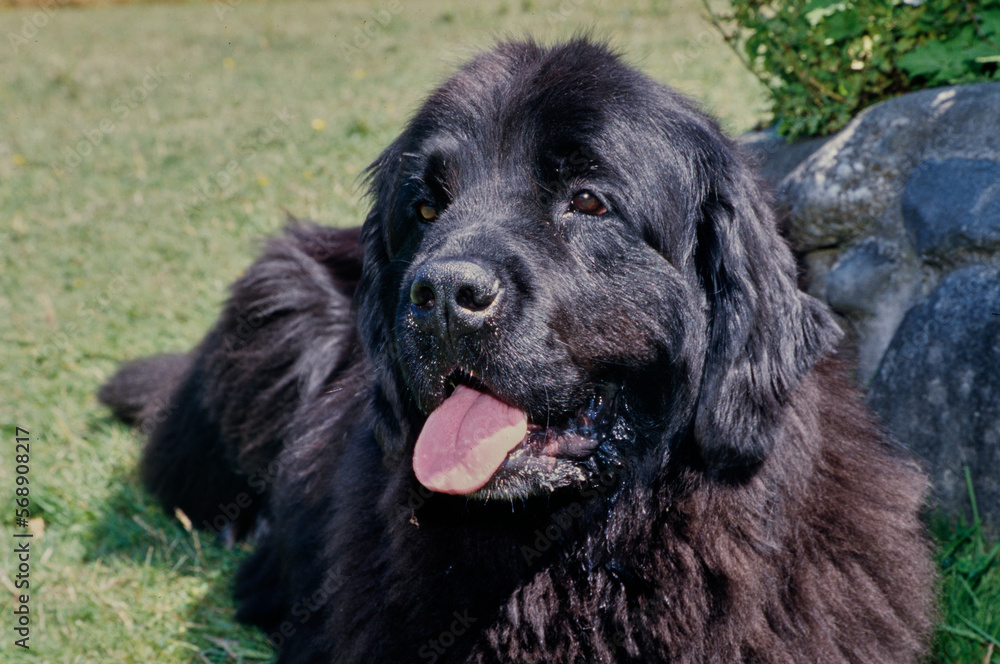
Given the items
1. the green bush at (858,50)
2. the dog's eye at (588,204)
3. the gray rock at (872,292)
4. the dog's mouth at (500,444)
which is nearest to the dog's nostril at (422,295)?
the dog's mouth at (500,444)

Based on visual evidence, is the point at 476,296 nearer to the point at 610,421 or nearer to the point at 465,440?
the point at 465,440

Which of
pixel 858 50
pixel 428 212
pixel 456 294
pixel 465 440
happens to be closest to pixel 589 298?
pixel 456 294

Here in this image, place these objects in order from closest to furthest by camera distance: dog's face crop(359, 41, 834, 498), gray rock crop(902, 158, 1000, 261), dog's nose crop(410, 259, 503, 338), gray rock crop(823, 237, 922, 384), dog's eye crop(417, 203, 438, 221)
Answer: dog's nose crop(410, 259, 503, 338) → dog's face crop(359, 41, 834, 498) → dog's eye crop(417, 203, 438, 221) → gray rock crop(902, 158, 1000, 261) → gray rock crop(823, 237, 922, 384)

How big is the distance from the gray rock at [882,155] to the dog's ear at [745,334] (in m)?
1.33

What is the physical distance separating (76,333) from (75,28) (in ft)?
40.6

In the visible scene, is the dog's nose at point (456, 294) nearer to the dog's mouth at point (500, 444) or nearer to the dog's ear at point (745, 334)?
the dog's mouth at point (500, 444)

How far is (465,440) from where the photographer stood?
2236 millimetres

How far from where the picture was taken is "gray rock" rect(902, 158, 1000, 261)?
306cm

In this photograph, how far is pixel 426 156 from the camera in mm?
2480

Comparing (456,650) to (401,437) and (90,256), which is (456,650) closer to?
(401,437)

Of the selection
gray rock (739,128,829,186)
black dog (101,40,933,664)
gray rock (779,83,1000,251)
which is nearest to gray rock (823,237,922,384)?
gray rock (779,83,1000,251)

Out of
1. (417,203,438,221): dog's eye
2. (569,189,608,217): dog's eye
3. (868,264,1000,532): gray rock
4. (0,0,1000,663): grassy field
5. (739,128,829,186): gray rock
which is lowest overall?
(0,0,1000,663): grassy field

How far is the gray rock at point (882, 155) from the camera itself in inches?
128

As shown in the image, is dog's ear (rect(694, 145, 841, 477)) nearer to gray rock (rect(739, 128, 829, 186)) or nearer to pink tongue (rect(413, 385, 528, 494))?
pink tongue (rect(413, 385, 528, 494))
